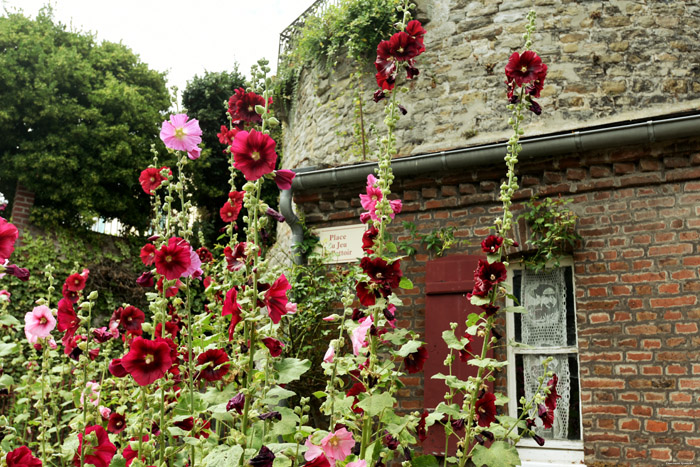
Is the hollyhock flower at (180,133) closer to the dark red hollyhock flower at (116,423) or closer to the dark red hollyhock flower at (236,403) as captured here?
the dark red hollyhock flower at (236,403)

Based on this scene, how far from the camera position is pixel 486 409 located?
6.31ft

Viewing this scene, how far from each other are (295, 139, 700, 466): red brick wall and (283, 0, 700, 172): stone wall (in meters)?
0.63

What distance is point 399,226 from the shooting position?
5.66 m

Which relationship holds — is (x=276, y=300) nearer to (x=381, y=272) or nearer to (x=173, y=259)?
(x=173, y=259)

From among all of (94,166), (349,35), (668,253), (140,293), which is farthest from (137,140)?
(668,253)

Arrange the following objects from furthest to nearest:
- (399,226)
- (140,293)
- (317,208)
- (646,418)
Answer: (140,293) → (317,208) → (399,226) → (646,418)

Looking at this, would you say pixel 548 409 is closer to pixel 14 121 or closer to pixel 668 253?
pixel 668 253

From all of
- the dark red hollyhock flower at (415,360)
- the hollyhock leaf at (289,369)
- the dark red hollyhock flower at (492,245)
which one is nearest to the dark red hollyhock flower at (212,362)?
the hollyhock leaf at (289,369)

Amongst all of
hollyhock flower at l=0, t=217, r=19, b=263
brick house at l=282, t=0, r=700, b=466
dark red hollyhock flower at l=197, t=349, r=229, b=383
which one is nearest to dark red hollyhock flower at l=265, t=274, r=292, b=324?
dark red hollyhock flower at l=197, t=349, r=229, b=383

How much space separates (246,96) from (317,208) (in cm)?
432

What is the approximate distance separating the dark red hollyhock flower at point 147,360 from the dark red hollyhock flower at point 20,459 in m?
0.54

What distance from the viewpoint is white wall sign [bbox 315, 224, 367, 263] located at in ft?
19.1

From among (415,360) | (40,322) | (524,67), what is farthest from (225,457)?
(524,67)

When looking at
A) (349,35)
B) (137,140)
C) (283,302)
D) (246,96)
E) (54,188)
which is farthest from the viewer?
(137,140)
